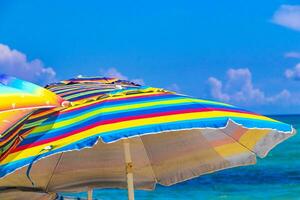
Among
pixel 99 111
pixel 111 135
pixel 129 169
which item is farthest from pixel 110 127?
pixel 129 169

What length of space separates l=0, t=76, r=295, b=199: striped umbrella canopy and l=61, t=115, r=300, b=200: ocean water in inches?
447

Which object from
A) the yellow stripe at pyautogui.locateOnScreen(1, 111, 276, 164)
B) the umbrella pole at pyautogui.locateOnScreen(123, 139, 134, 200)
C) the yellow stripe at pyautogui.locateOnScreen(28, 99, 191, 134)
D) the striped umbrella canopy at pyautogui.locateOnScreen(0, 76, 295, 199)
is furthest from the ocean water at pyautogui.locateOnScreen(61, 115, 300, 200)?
the yellow stripe at pyautogui.locateOnScreen(1, 111, 276, 164)

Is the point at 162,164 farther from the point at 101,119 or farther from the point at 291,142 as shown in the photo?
the point at 291,142

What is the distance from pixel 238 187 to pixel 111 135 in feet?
68.4

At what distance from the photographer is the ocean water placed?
64.7 feet

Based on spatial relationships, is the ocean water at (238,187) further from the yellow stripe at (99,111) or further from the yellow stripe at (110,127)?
the yellow stripe at (110,127)

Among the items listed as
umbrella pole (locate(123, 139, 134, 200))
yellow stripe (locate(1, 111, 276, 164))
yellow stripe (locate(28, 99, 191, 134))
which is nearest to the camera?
yellow stripe (locate(1, 111, 276, 164))

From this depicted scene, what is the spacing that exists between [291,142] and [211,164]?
4472 cm

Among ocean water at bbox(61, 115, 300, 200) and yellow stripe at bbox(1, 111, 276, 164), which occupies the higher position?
ocean water at bbox(61, 115, 300, 200)

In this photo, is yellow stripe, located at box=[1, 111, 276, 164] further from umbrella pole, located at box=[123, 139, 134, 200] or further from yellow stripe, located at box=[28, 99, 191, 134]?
umbrella pole, located at box=[123, 139, 134, 200]

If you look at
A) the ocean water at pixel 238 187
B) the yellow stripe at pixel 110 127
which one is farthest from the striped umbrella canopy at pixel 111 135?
the ocean water at pixel 238 187

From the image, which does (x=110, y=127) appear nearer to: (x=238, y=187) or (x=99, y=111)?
(x=99, y=111)

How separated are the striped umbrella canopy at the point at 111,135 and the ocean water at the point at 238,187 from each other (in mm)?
11355

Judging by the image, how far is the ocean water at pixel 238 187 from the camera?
64.7 ft
